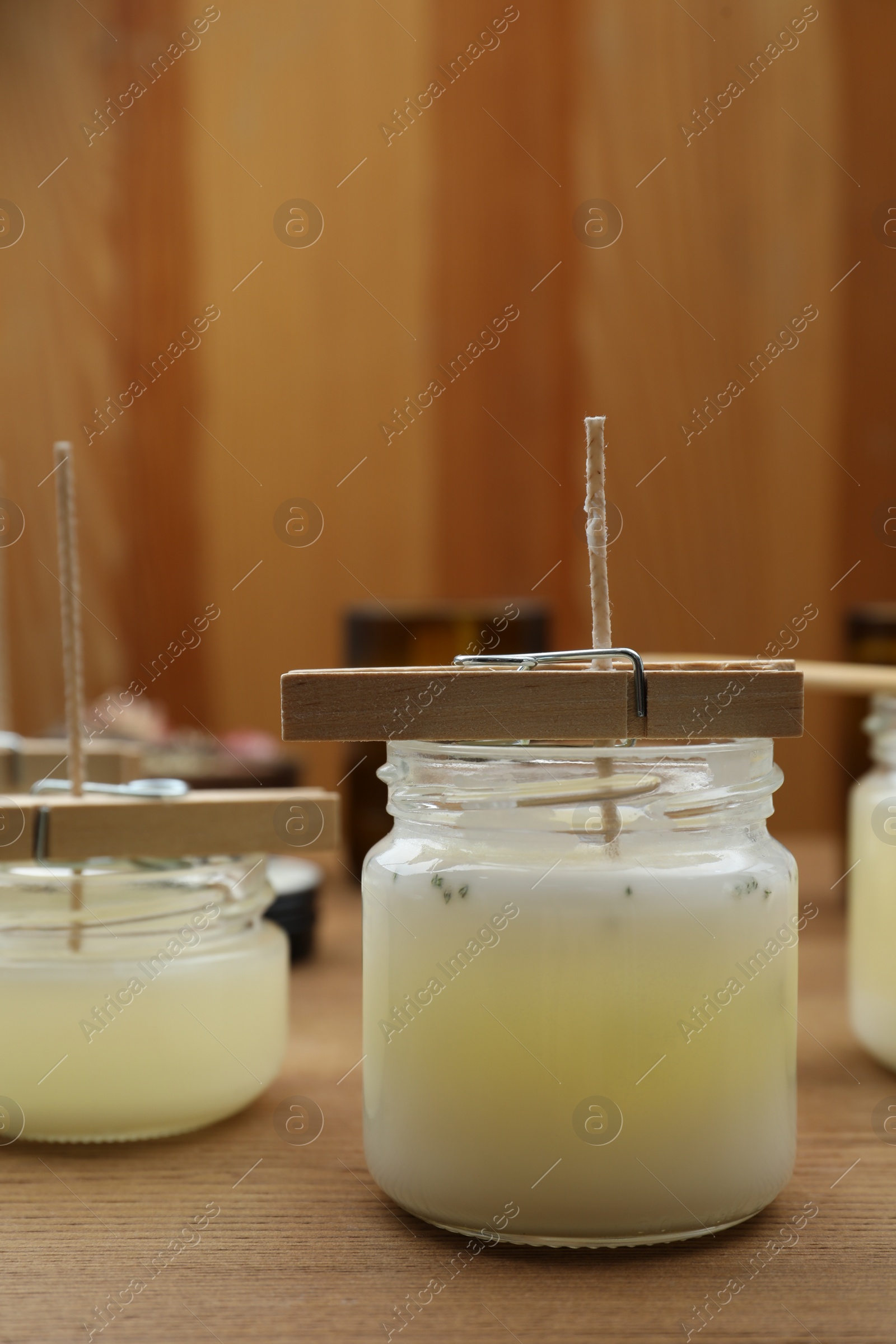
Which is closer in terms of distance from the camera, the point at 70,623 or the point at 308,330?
the point at 70,623

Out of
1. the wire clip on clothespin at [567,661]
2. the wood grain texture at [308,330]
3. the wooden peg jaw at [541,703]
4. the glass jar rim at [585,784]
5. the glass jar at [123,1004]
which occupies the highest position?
the wood grain texture at [308,330]

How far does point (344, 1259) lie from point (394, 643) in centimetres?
64

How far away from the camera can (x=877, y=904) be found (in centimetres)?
57

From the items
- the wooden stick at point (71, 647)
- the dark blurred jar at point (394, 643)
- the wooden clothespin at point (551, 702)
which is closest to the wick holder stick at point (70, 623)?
the wooden stick at point (71, 647)

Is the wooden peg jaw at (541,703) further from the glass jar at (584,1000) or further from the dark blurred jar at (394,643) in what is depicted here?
the dark blurred jar at (394,643)

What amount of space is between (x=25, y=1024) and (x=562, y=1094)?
234mm

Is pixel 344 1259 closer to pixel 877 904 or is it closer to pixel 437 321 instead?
pixel 877 904

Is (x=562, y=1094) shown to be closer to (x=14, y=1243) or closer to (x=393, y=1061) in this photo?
(x=393, y=1061)

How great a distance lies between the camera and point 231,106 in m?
1.39

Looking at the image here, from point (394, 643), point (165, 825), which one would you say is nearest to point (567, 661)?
point (165, 825)

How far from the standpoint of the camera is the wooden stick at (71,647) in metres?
0.51

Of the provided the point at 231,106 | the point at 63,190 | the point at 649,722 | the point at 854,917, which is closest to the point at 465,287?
the point at 231,106

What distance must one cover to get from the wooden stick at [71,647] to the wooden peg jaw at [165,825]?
0.8 inches

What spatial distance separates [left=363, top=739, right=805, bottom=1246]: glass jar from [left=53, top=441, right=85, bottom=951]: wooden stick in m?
0.15
